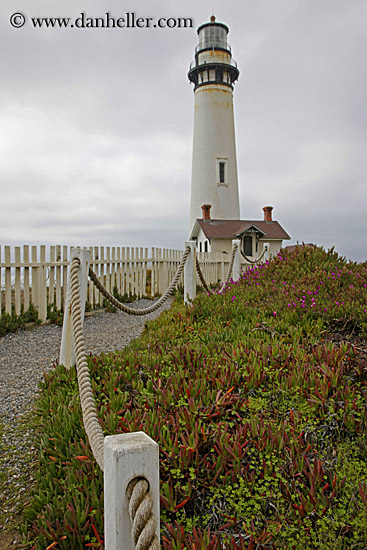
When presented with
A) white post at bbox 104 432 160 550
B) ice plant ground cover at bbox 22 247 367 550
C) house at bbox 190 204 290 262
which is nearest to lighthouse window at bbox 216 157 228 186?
house at bbox 190 204 290 262

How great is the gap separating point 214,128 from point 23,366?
2055cm

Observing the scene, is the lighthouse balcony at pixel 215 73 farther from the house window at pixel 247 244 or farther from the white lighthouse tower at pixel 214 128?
the house window at pixel 247 244

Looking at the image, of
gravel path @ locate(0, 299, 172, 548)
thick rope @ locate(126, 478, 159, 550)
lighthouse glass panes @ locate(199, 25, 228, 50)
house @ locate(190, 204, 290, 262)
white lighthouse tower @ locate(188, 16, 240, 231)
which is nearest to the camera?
thick rope @ locate(126, 478, 159, 550)

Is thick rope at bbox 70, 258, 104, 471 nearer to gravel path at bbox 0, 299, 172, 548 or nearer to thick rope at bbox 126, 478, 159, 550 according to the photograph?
thick rope at bbox 126, 478, 159, 550

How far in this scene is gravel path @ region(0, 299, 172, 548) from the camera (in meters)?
2.93

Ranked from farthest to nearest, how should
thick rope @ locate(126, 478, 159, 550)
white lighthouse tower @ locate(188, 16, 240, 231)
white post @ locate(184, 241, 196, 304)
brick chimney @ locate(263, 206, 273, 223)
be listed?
brick chimney @ locate(263, 206, 273, 223), white lighthouse tower @ locate(188, 16, 240, 231), white post @ locate(184, 241, 196, 304), thick rope @ locate(126, 478, 159, 550)

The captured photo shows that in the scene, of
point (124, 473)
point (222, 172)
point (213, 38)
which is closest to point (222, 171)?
point (222, 172)

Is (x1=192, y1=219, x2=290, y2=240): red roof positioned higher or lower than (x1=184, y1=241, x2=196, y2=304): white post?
higher

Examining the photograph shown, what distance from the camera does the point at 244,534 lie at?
2.14 meters

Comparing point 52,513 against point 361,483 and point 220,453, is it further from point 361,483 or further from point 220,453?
point 361,483

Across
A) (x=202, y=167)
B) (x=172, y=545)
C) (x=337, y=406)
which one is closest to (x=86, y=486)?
(x=172, y=545)

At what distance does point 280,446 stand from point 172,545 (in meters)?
0.97

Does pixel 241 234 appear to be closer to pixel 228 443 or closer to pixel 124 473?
pixel 228 443

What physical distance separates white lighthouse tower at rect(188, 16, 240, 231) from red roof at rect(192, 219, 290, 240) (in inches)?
35.6
